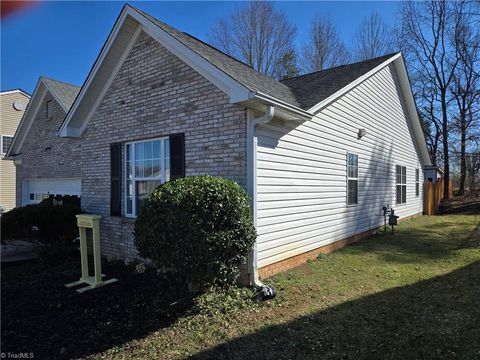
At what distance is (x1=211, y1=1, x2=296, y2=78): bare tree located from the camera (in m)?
23.8

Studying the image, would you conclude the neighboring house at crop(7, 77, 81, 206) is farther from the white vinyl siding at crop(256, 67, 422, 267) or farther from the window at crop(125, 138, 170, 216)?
the white vinyl siding at crop(256, 67, 422, 267)

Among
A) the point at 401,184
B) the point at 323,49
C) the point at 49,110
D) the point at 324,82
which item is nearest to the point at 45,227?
the point at 324,82

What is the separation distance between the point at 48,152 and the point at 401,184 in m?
15.5

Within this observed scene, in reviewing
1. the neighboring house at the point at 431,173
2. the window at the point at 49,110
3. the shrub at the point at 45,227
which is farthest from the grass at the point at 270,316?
the neighboring house at the point at 431,173

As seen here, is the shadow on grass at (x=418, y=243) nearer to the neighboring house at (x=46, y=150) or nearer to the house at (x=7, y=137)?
the neighboring house at (x=46, y=150)

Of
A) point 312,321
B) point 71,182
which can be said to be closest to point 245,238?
point 312,321

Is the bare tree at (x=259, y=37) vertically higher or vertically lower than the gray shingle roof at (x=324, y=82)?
higher

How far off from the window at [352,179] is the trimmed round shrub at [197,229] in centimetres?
501

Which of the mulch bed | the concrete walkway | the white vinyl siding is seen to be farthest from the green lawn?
the concrete walkway

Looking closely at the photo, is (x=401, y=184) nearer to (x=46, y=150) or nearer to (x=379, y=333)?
(x=379, y=333)

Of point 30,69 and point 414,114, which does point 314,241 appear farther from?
point 414,114

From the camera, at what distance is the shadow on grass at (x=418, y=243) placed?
812 cm

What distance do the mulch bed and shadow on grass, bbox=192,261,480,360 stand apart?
52.9 inches

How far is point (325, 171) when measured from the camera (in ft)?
26.2
